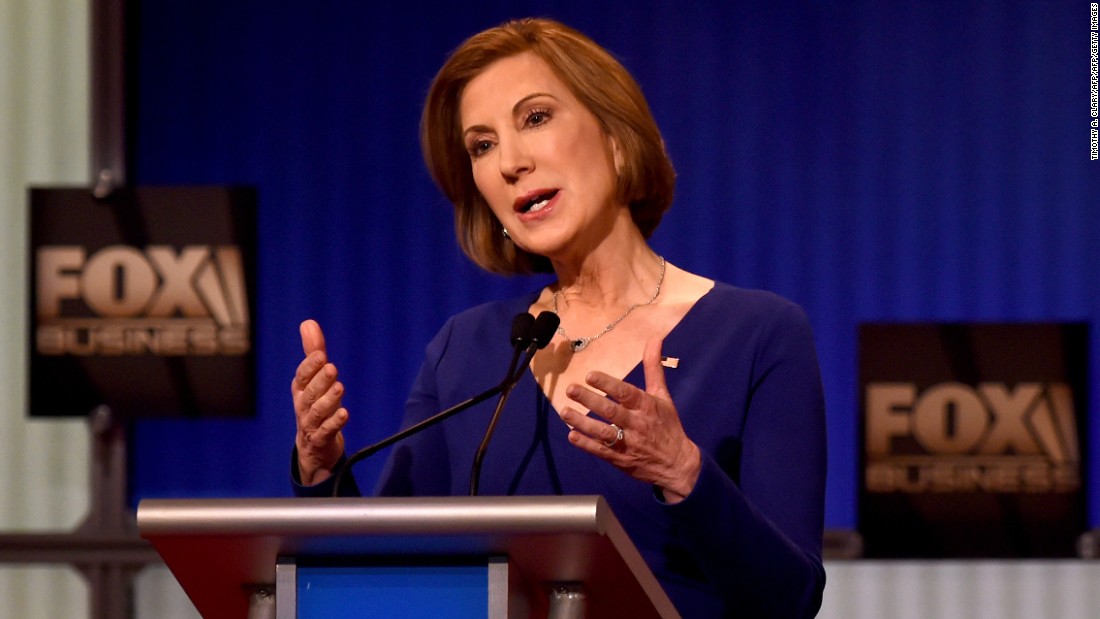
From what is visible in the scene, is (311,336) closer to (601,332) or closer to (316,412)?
(316,412)

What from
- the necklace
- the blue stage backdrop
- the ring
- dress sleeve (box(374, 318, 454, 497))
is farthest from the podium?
the blue stage backdrop

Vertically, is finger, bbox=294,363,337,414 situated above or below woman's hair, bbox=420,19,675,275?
below

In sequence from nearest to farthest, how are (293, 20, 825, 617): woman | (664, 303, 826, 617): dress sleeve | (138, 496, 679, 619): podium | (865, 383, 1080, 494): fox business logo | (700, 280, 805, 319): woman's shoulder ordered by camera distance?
(138, 496, 679, 619): podium → (664, 303, 826, 617): dress sleeve → (293, 20, 825, 617): woman → (700, 280, 805, 319): woman's shoulder → (865, 383, 1080, 494): fox business logo

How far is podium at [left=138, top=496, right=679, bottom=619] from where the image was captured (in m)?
1.14

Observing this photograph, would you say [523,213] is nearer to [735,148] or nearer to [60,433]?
[735,148]

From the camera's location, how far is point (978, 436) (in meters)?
3.50

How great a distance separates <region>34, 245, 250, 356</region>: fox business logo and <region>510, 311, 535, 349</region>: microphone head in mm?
2055

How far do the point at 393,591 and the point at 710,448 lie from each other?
24.8 inches

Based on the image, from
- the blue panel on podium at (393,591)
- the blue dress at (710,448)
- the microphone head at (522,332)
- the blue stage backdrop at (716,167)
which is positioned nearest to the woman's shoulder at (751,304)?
the blue dress at (710,448)

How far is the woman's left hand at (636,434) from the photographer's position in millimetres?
1282

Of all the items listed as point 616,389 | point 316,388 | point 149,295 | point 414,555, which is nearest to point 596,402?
point 616,389

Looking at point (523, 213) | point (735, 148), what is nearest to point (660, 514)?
Result: point (523, 213)

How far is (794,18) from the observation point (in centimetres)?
369

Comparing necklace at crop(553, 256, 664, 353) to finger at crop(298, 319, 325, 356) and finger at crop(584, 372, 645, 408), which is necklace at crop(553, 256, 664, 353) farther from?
finger at crop(584, 372, 645, 408)
